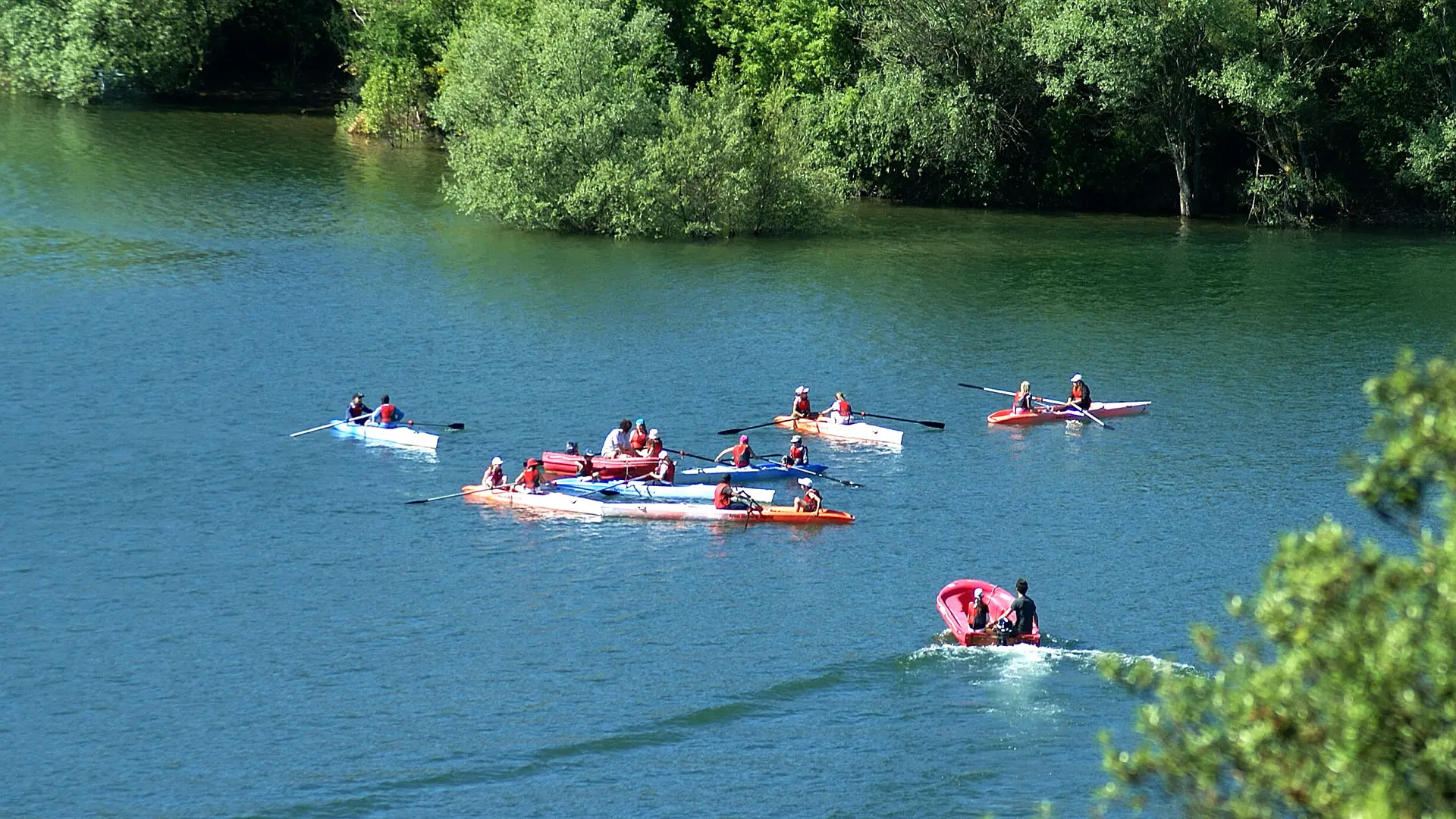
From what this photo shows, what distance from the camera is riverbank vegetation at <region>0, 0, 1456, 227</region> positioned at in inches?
2749

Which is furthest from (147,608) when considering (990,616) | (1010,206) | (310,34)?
(310,34)

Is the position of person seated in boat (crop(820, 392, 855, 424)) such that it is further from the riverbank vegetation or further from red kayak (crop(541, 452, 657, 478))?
the riverbank vegetation

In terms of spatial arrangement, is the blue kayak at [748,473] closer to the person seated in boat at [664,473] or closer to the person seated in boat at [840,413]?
the person seated in boat at [664,473]

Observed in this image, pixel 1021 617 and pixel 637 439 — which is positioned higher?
pixel 637 439

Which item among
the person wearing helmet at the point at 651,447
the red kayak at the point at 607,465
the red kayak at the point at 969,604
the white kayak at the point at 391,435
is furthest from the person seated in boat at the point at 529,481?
the red kayak at the point at 969,604

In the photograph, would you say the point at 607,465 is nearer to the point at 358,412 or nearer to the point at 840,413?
the point at 840,413

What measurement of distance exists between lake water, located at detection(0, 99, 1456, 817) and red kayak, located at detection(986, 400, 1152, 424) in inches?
25.3

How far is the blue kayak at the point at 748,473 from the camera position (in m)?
43.1

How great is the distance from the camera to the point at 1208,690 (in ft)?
44.9

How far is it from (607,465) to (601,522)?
2242mm

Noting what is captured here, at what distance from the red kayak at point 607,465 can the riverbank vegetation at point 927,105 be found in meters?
27.7

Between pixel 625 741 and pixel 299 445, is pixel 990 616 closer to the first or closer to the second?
pixel 625 741

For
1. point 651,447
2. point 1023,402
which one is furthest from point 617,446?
point 1023,402

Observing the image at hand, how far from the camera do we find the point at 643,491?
41.4 metres
